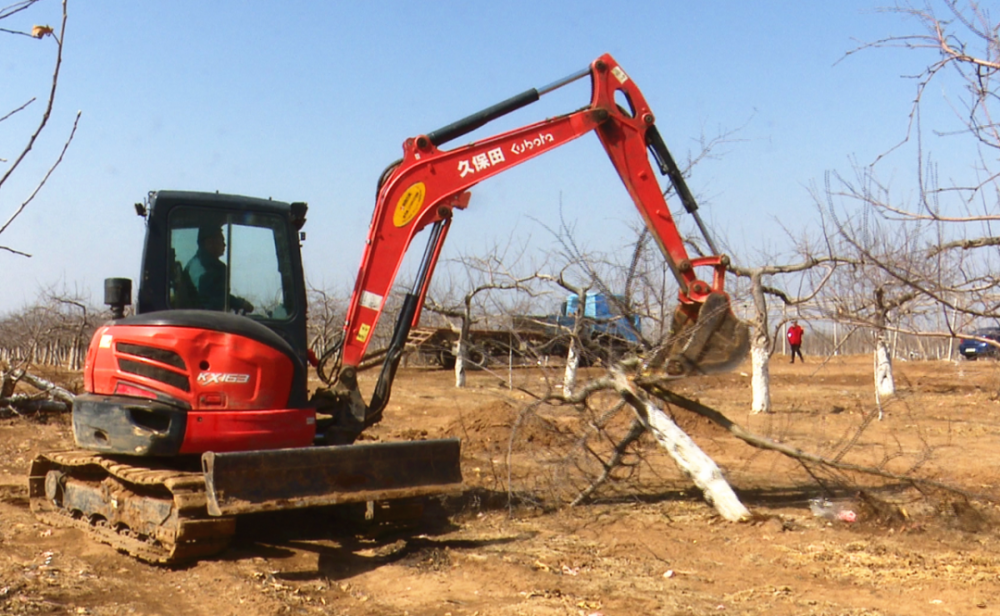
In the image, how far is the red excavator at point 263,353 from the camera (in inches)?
264

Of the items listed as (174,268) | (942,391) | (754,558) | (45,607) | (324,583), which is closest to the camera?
(45,607)

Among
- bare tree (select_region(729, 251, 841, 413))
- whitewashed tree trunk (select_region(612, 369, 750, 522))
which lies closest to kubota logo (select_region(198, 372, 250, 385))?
whitewashed tree trunk (select_region(612, 369, 750, 522))

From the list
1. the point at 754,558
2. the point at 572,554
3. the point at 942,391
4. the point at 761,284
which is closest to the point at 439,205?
the point at 572,554

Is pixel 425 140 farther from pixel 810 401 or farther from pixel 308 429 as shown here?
pixel 810 401

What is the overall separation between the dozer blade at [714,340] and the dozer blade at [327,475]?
2.06 m

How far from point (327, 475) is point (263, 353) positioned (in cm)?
98

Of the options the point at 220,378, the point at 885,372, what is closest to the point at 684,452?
the point at 220,378

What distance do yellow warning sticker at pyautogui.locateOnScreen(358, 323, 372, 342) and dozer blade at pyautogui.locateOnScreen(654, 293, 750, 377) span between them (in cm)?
246

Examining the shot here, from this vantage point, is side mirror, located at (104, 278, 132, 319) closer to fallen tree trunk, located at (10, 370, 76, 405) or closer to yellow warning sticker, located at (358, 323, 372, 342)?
yellow warning sticker, located at (358, 323, 372, 342)

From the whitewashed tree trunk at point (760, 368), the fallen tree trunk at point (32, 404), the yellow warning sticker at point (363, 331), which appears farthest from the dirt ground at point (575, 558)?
the whitewashed tree trunk at point (760, 368)

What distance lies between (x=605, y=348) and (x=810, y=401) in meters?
13.6

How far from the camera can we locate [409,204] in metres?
8.06

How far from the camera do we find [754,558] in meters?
6.80

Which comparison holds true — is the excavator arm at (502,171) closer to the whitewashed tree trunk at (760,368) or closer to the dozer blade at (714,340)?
the dozer blade at (714,340)
